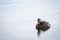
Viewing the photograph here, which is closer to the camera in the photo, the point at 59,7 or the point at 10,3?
the point at 59,7

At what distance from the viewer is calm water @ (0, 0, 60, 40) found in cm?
155

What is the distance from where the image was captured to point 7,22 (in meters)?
1.67

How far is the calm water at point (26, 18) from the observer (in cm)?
155

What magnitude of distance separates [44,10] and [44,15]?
3.1 inches

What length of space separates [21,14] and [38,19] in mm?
212

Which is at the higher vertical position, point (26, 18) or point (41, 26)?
point (26, 18)

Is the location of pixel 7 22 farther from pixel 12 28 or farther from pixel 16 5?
pixel 16 5

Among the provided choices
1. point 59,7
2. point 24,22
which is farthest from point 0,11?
point 59,7

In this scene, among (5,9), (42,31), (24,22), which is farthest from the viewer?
(5,9)

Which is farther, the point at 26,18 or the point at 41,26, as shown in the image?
the point at 26,18

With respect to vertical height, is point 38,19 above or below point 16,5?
below

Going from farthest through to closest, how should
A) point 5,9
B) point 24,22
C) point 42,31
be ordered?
point 5,9 → point 24,22 → point 42,31

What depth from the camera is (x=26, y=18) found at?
1673 millimetres

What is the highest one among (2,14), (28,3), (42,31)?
(28,3)
